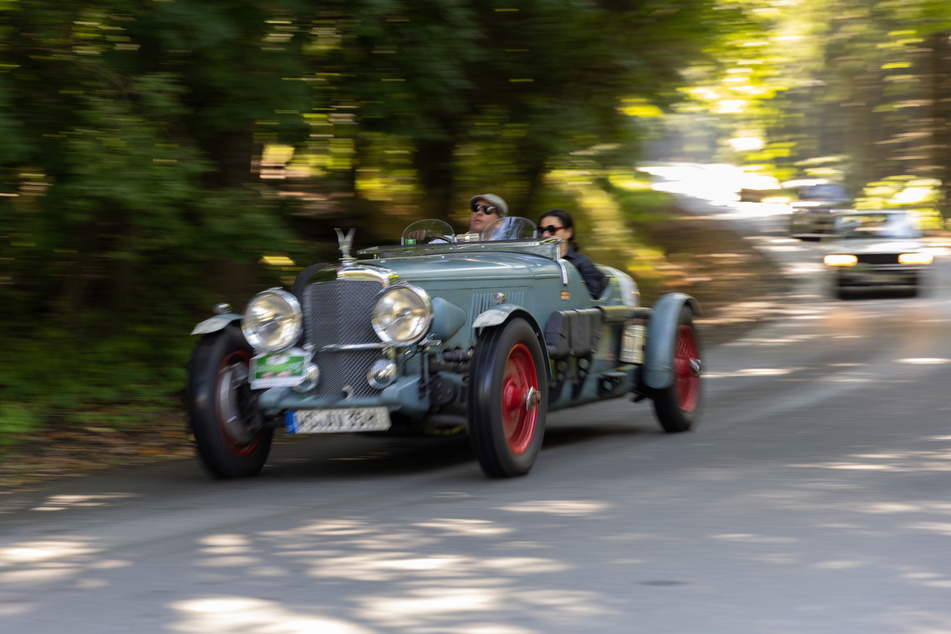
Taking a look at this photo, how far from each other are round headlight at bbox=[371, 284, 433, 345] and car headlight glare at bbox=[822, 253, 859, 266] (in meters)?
16.6

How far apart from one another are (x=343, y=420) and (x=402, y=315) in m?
0.67

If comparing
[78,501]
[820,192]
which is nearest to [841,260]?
[820,192]

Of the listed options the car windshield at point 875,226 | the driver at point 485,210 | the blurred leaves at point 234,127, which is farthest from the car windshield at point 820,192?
the driver at point 485,210

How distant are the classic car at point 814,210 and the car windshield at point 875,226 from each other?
40.1 feet

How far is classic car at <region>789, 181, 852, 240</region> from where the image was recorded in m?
36.4

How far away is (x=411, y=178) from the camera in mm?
16125

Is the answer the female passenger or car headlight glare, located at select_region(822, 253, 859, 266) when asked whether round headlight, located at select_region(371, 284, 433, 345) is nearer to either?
the female passenger

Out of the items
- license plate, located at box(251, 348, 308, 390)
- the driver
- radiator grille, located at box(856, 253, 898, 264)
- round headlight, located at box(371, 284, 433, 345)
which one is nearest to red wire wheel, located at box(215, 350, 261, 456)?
license plate, located at box(251, 348, 308, 390)

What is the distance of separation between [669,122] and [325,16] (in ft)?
23.3

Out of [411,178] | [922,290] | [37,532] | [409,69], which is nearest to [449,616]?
[37,532]

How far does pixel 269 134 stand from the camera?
10.6m

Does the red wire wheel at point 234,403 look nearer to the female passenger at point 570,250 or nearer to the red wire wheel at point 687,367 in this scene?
the female passenger at point 570,250

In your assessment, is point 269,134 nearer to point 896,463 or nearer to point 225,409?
point 225,409

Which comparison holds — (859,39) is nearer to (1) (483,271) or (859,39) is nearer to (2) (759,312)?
(2) (759,312)
